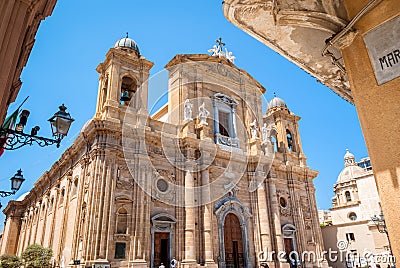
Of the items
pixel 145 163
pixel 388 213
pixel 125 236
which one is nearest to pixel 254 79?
pixel 145 163

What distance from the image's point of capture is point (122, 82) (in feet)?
56.0

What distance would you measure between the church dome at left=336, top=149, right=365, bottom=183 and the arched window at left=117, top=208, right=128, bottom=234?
3779 centimetres

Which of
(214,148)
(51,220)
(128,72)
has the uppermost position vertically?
(128,72)

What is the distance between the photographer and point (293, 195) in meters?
20.9

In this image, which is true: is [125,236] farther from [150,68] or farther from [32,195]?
[32,195]

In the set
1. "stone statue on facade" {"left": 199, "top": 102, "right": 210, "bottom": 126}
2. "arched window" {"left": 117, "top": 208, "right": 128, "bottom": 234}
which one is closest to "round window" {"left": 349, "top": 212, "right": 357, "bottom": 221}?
"stone statue on facade" {"left": 199, "top": 102, "right": 210, "bottom": 126}

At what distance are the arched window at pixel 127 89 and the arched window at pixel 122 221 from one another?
6.50 m

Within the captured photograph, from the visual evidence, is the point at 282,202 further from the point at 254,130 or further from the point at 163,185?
the point at 163,185

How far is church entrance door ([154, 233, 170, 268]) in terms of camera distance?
1386 centimetres

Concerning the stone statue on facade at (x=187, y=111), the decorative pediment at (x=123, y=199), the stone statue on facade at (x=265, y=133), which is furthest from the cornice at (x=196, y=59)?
the decorative pediment at (x=123, y=199)

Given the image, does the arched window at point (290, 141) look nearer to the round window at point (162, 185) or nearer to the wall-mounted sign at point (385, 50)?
the round window at point (162, 185)

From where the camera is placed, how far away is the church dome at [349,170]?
4261cm

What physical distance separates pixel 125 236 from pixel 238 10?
1192 centimetres

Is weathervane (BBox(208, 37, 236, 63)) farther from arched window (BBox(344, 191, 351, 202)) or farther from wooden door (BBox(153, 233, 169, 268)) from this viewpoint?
arched window (BBox(344, 191, 351, 202))
